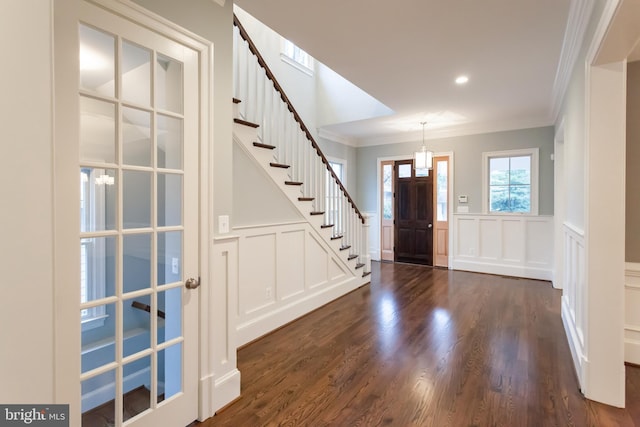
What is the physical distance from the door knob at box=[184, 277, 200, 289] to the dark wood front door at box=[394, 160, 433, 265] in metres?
5.49

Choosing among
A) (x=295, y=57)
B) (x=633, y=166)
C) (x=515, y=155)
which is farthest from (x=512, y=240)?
(x=295, y=57)

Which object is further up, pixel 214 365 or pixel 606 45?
pixel 606 45

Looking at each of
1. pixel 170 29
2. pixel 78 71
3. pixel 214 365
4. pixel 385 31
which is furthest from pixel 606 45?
pixel 214 365

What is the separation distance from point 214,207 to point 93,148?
73 cm

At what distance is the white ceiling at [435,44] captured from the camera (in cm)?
236

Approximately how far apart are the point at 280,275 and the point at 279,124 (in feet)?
5.67

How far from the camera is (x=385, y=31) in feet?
8.78

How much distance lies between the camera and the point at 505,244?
5.68 metres

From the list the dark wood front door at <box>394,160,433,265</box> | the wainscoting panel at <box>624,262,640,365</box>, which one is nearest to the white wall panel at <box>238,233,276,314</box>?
the wainscoting panel at <box>624,262,640,365</box>

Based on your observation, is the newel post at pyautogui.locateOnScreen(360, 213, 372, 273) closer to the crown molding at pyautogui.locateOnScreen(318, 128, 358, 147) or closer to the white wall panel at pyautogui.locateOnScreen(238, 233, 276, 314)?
the crown molding at pyautogui.locateOnScreen(318, 128, 358, 147)

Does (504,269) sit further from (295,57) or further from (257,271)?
(295,57)

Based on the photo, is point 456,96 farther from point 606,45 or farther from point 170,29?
point 170,29

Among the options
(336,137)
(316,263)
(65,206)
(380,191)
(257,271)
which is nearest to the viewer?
(65,206)

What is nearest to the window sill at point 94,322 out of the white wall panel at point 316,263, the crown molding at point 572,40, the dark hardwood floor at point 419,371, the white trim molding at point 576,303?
the dark hardwood floor at point 419,371
